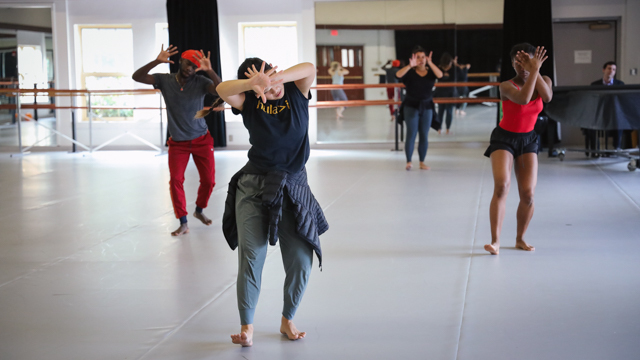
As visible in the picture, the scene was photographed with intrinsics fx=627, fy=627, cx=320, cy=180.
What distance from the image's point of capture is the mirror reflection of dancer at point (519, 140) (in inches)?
167

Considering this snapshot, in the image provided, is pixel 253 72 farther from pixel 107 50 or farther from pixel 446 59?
pixel 107 50

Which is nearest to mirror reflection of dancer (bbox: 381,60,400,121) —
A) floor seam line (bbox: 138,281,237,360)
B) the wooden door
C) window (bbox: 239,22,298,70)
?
the wooden door

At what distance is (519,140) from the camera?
4.40m

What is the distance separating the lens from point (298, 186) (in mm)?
2898

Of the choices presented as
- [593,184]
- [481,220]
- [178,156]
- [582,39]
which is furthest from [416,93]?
[582,39]

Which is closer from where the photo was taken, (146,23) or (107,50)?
(146,23)

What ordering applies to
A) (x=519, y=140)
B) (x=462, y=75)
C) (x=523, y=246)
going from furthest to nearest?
1. (x=462, y=75)
2. (x=523, y=246)
3. (x=519, y=140)

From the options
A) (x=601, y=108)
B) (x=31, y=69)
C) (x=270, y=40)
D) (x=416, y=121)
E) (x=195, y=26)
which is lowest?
(x=416, y=121)

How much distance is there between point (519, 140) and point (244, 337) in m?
2.52

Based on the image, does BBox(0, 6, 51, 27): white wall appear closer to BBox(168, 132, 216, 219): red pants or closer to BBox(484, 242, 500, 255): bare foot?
BBox(168, 132, 216, 219): red pants

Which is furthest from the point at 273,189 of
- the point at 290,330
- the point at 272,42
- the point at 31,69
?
the point at 31,69

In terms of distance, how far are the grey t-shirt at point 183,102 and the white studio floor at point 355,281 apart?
879 millimetres

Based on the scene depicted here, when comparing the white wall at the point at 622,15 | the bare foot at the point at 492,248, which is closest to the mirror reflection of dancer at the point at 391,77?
the white wall at the point at 622,15

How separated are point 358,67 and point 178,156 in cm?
826
